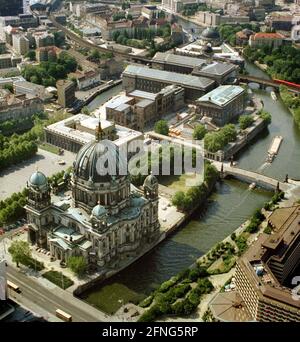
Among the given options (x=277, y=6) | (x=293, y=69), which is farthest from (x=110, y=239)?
(x=277, y=6)

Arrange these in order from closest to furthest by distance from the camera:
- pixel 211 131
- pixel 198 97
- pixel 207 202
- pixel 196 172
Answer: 1. pixel 207 202
2. pixel 196 172
3. pixel 211 131
4. pixel 198 97

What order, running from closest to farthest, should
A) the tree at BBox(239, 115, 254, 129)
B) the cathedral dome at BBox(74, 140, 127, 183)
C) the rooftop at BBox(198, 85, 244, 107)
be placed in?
the cathedral dome at BBox(74, 140, 127, 183)
the tree at BBox(239, 115, 254, 129)
the rooftop at BBox(198, 85, 244, 107)

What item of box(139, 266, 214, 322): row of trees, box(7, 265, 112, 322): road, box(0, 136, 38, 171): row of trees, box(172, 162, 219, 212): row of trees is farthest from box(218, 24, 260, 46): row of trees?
box(7, 265, 112, 322): road

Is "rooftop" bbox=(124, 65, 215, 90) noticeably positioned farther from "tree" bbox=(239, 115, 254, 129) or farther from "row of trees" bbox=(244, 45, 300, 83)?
"row of trees" bbox=(244, 45, 300, 83)

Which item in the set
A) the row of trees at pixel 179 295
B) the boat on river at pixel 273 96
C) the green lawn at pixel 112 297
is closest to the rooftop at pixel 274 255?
the row of trees at pixel 179 295

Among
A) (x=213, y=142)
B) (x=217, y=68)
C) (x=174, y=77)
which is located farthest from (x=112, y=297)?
(x=217, y=68)

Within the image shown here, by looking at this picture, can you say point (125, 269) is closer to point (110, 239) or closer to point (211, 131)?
point (110, 239)
